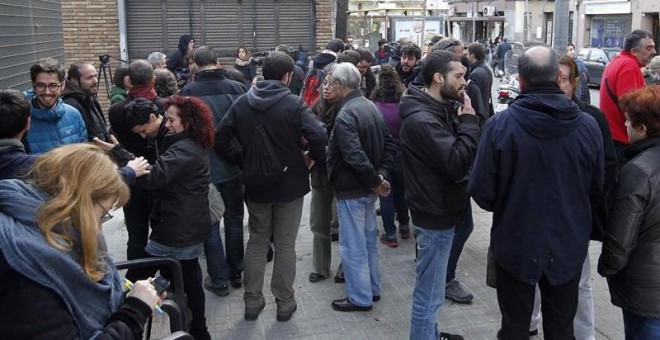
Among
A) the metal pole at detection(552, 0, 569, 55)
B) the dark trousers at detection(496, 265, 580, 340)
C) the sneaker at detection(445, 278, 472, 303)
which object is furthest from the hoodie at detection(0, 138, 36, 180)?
the metal pole at detection(552, 0, 569, 55)

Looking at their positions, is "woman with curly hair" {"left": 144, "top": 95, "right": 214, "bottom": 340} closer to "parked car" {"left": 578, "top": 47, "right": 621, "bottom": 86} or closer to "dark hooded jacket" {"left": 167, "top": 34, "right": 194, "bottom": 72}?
"dark hooded jacket" {"left": 167, "top": 34, "right": 194, "bottom": 72}

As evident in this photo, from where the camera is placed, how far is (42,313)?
184 cm

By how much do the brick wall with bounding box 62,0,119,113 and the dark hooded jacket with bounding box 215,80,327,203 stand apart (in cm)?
795

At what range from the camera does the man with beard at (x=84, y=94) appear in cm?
466

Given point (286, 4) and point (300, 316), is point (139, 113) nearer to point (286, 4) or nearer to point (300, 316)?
point (300, 316)

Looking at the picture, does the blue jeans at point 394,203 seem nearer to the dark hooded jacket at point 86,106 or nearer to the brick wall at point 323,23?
the dark hooded jacket at point 86,106

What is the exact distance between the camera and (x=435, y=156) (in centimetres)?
349

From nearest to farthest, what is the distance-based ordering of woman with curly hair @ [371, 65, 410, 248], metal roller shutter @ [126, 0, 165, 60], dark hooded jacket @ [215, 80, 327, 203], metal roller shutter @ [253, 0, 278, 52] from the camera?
dark hooded jacket @ [215, 80, 327, 203], woman with curly hair @ [371, 65, 410, 248], metal roller shutter @ [126, 0, 165, 60], metal roller shutter @ [253, 0, 278, 52]

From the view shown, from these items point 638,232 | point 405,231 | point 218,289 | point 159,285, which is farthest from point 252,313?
point 638,232

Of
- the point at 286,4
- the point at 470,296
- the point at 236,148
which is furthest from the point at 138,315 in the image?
the point at 286,4

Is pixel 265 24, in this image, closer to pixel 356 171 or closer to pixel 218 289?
pixel 218 289

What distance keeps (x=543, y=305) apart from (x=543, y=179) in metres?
0.73

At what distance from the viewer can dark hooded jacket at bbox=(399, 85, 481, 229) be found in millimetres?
3465

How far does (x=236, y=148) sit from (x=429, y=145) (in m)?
1.60
